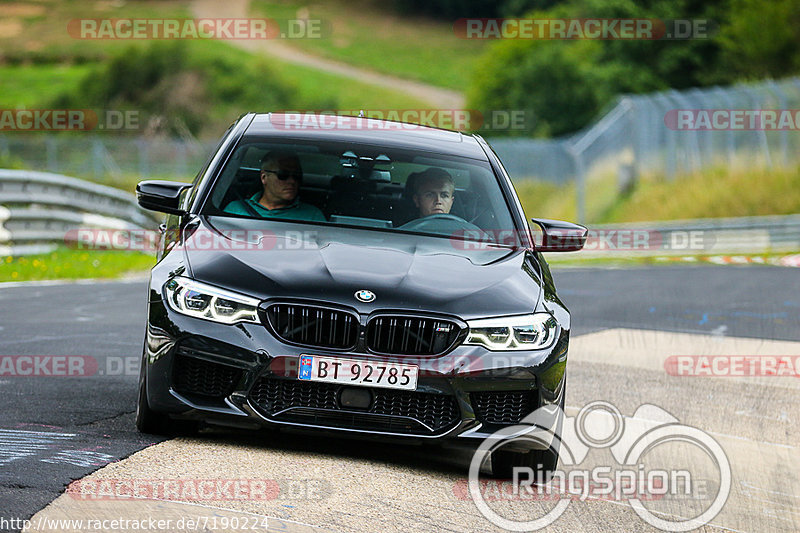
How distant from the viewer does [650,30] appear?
71.7 metres

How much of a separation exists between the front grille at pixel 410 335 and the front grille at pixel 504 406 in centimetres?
30

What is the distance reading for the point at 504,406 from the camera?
604 centimetres

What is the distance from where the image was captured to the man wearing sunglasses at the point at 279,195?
277 inches

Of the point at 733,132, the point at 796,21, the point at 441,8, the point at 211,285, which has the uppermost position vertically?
the point at 441,8

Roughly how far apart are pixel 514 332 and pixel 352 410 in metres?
0.80

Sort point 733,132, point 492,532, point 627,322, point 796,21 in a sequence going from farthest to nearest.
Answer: point 796,21 → point 733,132 → point 627,322 → point 492,532

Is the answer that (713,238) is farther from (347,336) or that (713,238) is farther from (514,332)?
(347,336)

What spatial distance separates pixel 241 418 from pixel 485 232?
1903 mm

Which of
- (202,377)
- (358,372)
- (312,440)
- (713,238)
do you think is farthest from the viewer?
(713,238)

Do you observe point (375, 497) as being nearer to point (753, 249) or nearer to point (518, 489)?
point (518, 489)

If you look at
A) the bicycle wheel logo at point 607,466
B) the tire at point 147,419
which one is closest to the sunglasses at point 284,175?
the tire at point 147,419

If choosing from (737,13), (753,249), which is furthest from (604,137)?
(737,13)
